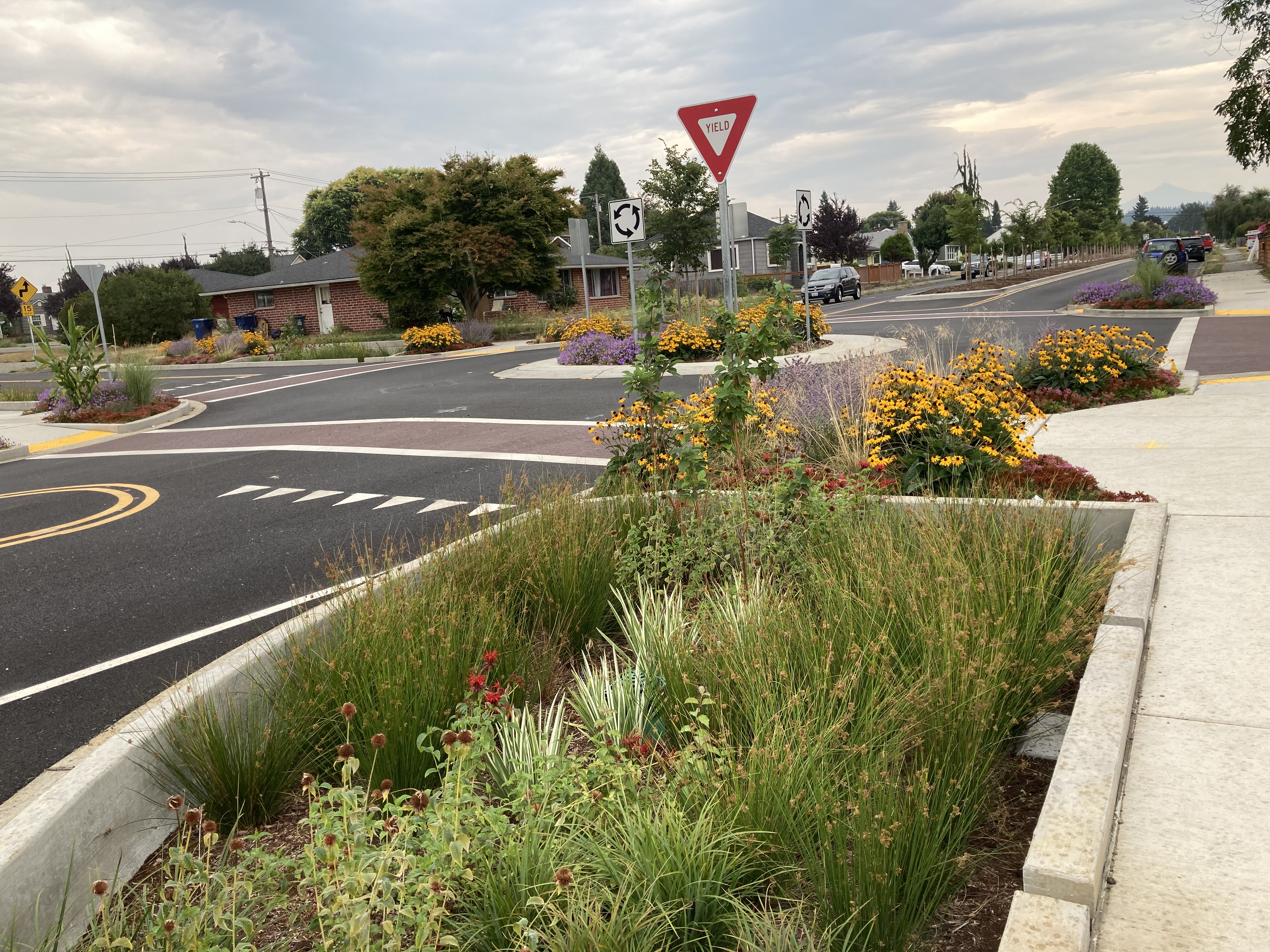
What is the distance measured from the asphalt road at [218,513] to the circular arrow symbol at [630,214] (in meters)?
3.08

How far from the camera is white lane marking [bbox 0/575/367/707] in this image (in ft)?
15.9

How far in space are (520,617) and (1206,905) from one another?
9.83ft

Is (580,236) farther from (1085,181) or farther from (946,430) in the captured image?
(1085,181)

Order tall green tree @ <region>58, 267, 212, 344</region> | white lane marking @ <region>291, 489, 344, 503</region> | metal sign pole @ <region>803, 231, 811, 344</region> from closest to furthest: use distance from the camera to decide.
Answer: white lane marking @ <region>291, 489, 344, 503</region>, metal sign pole @ <region>803, 231, 811, 344</region>, tall green tree @ <region>58, 267, 212, 344</region>

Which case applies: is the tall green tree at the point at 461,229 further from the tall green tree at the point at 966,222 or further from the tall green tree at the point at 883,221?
the tall green tree at the point at 883,221

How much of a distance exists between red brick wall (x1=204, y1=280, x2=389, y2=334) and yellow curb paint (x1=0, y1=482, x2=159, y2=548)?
2971 cm

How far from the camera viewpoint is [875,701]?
127 inches

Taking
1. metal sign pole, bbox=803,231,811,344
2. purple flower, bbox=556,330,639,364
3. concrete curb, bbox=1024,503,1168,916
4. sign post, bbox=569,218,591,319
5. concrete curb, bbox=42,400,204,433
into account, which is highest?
sign post, bbox=569,218,591,319

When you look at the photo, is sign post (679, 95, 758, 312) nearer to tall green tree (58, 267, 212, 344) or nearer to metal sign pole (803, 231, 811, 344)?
metal sign pole (803, 231, 811, 344)

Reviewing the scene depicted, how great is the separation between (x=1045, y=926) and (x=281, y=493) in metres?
9.08

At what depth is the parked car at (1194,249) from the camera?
53219 millimetres

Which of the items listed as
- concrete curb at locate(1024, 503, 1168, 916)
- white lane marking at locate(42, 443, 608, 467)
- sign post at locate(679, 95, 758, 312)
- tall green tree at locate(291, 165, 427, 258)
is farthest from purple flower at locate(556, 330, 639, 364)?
tall green tree at locate(291, 165, 427, 258)

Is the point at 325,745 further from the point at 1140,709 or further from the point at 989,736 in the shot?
the point at 1140,709

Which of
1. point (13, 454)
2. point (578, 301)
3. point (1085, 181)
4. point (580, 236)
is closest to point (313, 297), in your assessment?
point (578, 301)
